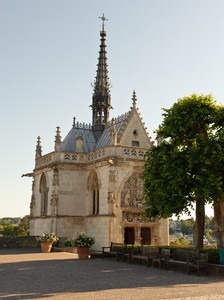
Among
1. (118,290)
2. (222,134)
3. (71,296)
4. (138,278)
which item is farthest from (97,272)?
(222,134)

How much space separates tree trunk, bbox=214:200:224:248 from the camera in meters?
23.9

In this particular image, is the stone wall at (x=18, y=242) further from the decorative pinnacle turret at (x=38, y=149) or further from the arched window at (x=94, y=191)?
the decorative pinnacle turret at (x=38, y=149)

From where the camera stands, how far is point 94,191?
37.3 meters

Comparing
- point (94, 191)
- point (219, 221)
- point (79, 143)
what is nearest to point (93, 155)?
point (79, 143)

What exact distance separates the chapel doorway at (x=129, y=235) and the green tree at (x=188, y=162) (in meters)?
9.70

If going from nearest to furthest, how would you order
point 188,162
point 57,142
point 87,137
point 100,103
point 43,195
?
point 188,162
point 57,142
point 43,195
point 87,137
point 100,103

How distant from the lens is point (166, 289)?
14484 mm

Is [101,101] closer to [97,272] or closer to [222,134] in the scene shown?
[222,134]

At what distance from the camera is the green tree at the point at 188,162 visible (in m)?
23.1

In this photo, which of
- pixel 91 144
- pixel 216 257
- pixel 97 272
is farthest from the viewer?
pixel 91 144

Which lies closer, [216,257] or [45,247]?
[216,257]

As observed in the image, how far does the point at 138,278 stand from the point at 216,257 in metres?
5.26

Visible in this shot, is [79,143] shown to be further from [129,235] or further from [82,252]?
[82,252]

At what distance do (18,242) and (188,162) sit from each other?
19551mm
